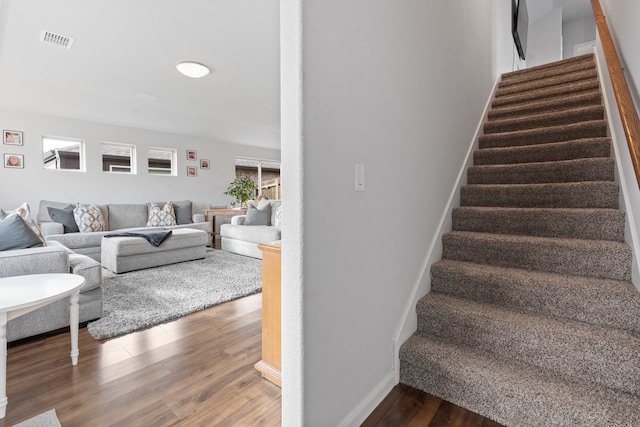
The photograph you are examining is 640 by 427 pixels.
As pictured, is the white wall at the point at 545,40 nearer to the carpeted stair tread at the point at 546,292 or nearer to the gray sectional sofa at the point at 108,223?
the carpeted stair tread at the point at 546,292

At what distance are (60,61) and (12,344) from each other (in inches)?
125

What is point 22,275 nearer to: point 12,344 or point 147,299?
point 12,344

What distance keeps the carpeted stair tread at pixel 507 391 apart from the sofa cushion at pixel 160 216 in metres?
5.42

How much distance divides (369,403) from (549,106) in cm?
323

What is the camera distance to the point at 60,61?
138 inches

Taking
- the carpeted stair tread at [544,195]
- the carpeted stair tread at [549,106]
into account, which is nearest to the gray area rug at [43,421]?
the carpeted stair tread at [544,195]

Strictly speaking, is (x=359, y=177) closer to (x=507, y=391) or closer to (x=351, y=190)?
(x=351, y=190)

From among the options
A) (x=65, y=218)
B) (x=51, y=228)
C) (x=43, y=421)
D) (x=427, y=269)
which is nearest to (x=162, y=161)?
(x=65, y=218)

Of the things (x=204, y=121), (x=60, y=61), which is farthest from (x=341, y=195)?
(x=204, y=121)

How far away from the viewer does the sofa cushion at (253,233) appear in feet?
14.8

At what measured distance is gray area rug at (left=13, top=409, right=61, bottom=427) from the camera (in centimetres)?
131

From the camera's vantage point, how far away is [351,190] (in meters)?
1.21

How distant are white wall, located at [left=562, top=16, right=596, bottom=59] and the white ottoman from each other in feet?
28.0

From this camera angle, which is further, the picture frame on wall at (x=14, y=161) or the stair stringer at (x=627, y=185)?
the picture frame on wall at (x=14, y=161)
